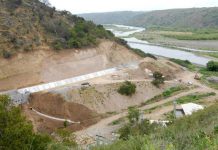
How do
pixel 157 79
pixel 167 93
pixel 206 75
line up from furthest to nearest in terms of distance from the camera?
pixel 206 75 → pixel 157 79 → pixel 167 93

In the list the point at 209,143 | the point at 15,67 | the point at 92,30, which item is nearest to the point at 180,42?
the point at 92,30

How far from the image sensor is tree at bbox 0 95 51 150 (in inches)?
603

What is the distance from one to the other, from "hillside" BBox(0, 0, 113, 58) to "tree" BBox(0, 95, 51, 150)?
2533cm

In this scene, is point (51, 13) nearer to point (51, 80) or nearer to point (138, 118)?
point (51, 80)

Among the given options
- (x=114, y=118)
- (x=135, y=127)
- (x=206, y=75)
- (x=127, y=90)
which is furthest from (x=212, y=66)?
(x=135, y=127)

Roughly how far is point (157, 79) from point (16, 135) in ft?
102

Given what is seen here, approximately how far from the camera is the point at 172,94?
43844 mm

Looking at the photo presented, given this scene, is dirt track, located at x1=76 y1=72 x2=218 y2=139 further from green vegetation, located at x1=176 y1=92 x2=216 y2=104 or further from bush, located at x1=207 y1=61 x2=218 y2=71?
bush, located at x1=207 y1=61 x2=218 y2=71

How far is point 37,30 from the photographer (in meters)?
47.2

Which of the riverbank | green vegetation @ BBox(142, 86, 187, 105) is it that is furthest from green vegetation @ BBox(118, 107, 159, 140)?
Result: the riverbank

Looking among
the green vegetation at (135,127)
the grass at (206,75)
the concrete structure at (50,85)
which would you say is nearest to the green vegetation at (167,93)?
the grass at (206,75)

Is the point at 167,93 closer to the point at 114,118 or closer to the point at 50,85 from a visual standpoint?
the point at 114,118

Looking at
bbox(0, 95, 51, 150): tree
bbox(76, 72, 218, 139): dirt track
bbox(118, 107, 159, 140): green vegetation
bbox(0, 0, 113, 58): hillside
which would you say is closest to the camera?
bbox(0, 95, 51, 150): tree

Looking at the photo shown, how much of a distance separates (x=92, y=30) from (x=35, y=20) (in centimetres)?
887
